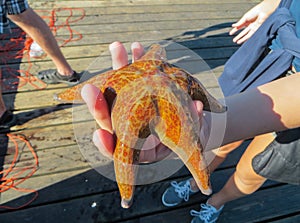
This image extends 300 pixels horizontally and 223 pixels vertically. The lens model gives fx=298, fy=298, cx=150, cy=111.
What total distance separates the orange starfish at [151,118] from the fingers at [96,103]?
0.09 feet

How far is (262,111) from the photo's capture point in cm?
98

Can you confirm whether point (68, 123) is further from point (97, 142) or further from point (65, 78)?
point (97, 142)

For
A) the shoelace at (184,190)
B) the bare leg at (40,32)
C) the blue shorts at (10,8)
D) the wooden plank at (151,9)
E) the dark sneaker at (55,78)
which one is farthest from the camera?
the wooden plank at (151,9)

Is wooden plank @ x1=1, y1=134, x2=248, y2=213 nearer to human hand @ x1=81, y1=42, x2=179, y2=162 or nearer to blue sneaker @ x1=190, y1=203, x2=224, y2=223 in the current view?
blue sneaker @ x1=190, y1=203, x2=224, y2=223

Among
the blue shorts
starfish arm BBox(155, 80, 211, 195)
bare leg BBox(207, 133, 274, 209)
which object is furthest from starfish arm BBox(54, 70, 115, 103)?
the blue shorts

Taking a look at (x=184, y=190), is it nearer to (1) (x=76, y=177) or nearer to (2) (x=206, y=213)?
(2) (x=206, y=213)

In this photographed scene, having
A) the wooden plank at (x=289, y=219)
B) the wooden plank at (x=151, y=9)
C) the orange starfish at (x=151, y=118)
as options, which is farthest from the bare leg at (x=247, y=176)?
the wooden plank at (x=151, y=9)

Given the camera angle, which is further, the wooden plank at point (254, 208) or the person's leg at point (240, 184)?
the wooden plank at point (254, 208)


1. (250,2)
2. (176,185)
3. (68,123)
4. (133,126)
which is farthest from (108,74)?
(250,2)

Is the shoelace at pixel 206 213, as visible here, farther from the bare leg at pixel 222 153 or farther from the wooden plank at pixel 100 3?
the wooden plank at pixel 100 3

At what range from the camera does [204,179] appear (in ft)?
2.75

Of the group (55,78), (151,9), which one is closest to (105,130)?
(55,78)

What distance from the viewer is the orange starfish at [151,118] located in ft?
2.60

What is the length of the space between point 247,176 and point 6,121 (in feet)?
5.41
